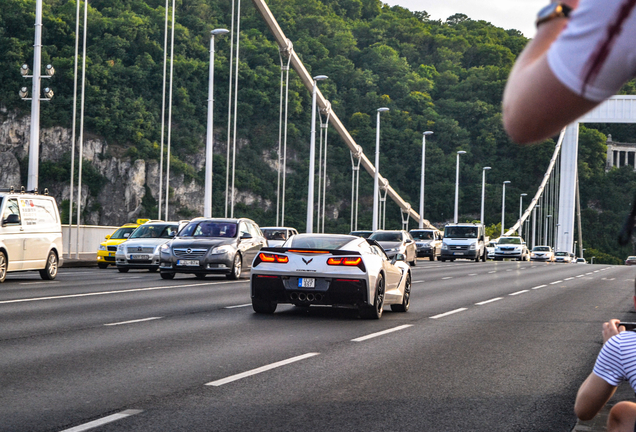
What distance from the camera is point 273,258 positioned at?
14.6 m

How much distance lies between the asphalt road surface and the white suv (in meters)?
53.8

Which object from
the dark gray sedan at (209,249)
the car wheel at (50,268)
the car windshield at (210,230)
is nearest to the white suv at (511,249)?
the dark gray sedan at (209,249)

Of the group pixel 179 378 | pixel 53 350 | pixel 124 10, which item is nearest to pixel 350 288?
pixel 53 350

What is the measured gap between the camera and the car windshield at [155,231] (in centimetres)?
A: 3157

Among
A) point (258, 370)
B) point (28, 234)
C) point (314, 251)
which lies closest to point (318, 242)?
point (314, 251)

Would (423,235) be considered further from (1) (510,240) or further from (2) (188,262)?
(2) (188,262)

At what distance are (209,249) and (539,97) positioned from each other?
23.7 m

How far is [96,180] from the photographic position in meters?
97.1

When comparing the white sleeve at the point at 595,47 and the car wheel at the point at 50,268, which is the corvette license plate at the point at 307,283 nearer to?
the car wheel at the point at 50,268

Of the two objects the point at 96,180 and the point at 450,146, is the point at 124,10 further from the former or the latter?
the point at 450,146

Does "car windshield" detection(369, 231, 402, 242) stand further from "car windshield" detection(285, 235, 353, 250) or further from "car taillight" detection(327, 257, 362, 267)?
"car taillight" detection(327, 257, 362, 267)

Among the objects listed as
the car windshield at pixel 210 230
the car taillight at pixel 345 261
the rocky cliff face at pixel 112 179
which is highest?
the rocky cliff face at pixel 112 179

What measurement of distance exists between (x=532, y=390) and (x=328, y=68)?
88.7 metres

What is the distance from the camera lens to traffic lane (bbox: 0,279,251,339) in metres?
12.6
